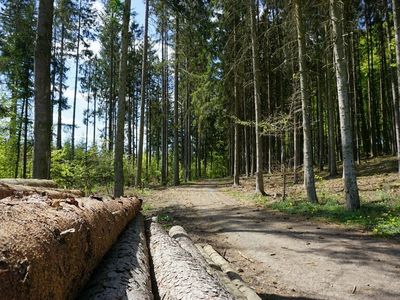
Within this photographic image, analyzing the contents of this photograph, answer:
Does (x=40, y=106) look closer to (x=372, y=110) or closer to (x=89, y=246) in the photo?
(x=89, y=246)

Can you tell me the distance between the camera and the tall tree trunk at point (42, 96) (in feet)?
29.4

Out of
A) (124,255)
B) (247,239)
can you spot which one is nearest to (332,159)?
(247,239)

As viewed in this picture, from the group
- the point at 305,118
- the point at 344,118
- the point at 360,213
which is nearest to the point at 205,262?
the point at 360,213

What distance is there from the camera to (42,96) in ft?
29.5

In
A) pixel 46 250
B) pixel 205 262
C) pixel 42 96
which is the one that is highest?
pixel 42 96

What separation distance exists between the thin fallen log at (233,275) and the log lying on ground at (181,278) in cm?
78

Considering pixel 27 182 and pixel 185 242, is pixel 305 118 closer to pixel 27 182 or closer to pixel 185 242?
pixel 185 242

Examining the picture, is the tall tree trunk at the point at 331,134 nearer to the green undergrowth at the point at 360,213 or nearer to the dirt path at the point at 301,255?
the green undergrowth at the point at 360,213

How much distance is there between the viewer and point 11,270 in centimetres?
180

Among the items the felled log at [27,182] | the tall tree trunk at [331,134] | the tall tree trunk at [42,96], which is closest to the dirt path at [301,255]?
the felled log at [27,182]

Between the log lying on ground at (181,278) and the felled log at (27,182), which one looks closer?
the log lying on ground at (181,278)

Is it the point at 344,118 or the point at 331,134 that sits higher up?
the point at 331,134

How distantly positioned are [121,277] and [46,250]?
1.36m

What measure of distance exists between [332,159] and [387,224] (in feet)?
40.9
